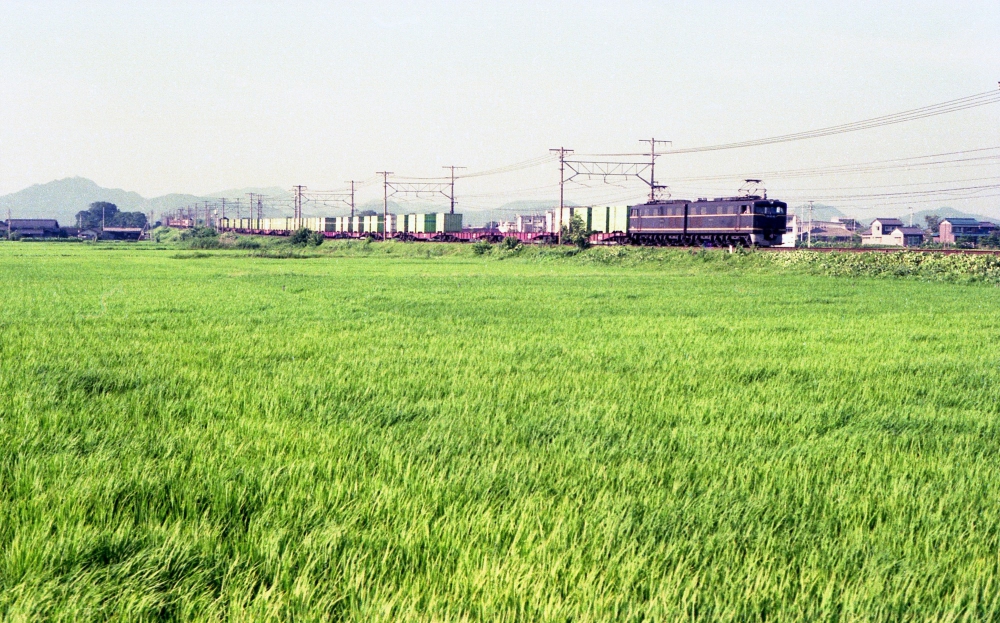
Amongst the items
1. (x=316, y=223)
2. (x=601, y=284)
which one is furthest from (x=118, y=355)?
(x=316, y=223)

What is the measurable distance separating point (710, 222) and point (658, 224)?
5.54 m

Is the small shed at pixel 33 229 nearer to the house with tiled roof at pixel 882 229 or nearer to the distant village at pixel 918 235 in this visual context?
the distant village at pixel 918 235

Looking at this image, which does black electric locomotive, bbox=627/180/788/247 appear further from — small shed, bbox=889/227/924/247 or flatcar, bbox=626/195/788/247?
small shed, bbox=889/227/924/247

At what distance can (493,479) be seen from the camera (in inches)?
198

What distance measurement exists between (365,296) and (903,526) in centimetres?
1852

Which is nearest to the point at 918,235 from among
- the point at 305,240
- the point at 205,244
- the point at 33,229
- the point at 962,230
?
the point at 962,230

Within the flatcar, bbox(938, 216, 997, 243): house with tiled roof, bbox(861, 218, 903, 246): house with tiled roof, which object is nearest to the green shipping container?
the flatcar

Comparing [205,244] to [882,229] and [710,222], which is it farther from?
[882,229]

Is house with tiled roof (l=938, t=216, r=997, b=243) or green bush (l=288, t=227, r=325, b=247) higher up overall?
house with tiled roof (l=938, t=216, r=997, b=243)

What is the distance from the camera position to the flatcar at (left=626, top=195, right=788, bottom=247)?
45062 millimetres

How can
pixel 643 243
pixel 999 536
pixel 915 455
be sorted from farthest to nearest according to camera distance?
pixel 643 243 → pixel 915 455 → pixel 999 536

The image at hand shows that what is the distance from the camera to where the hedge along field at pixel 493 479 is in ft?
11.3

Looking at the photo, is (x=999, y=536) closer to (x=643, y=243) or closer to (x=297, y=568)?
(x=297, y=568)

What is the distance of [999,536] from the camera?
440 centimetres
